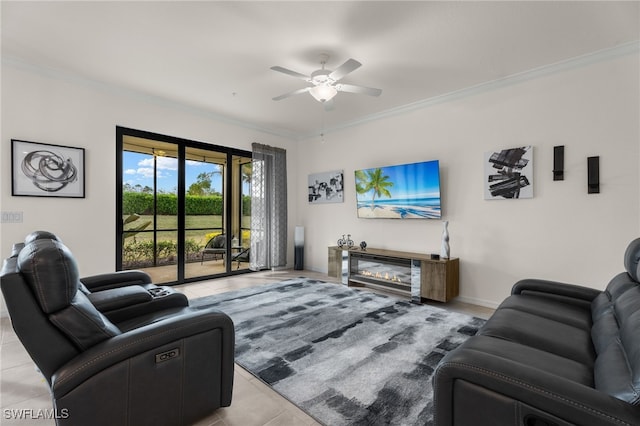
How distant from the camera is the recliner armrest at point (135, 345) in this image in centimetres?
127

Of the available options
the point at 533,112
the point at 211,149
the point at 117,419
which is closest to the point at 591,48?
the point at 533,112

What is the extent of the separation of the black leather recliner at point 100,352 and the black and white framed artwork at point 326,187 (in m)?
4.14

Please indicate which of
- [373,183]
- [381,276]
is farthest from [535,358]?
[373,183]

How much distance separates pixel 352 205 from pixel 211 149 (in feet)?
8.73

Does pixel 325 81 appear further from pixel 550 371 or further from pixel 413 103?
pixel 550 371

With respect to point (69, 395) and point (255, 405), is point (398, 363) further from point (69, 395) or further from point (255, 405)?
point (69, 395)

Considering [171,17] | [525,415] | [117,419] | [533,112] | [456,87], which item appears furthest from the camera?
[456,87]

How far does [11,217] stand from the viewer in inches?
132

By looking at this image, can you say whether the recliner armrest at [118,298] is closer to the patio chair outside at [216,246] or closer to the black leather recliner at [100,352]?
the black leather recliner at [100,352]

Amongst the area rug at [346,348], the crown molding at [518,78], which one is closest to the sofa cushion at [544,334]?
the area rug at [346,348]

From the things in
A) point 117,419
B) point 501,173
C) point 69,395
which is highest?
point 501,173

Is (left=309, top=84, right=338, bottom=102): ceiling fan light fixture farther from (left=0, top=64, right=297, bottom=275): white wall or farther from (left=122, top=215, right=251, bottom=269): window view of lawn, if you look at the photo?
(left=122, top=215, right=251, bottom=269): window view of lawn

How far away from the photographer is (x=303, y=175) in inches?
249

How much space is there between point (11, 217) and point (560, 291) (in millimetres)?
5474
